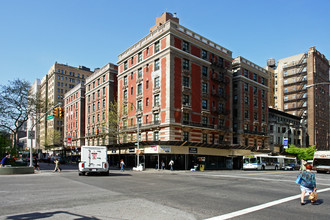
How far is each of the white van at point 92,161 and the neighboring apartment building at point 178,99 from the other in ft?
44.4

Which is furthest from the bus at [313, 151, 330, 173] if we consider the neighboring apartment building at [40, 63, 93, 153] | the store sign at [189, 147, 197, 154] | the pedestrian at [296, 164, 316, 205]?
the neighboring apartment building at [40, 63, 93, 153]

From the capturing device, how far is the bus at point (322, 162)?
34406 mm

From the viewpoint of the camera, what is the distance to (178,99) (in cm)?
4297

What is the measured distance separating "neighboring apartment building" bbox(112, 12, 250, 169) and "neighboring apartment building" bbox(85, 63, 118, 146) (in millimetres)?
5064

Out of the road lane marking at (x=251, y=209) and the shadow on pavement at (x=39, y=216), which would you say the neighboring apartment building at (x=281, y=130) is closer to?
the road lane marking at (x=251, y=209)

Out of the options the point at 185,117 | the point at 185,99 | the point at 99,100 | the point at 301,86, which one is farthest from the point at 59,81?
the point at 301,86

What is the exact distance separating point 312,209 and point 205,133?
126ft

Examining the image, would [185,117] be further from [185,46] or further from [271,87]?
[271,87]

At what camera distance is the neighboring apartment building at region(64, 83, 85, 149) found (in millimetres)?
73562

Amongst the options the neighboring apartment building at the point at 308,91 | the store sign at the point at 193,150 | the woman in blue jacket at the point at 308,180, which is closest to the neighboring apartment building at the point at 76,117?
the store sign at the point at 193,150

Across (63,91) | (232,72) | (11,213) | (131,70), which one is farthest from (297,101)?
(11,213)

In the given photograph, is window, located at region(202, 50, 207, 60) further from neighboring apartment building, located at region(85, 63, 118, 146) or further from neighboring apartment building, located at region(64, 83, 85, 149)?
neighboring apartment building, located at region(64, 83, 85, 149)

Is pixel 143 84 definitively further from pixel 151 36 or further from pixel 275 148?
pixel 275 148

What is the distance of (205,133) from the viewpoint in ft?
156
